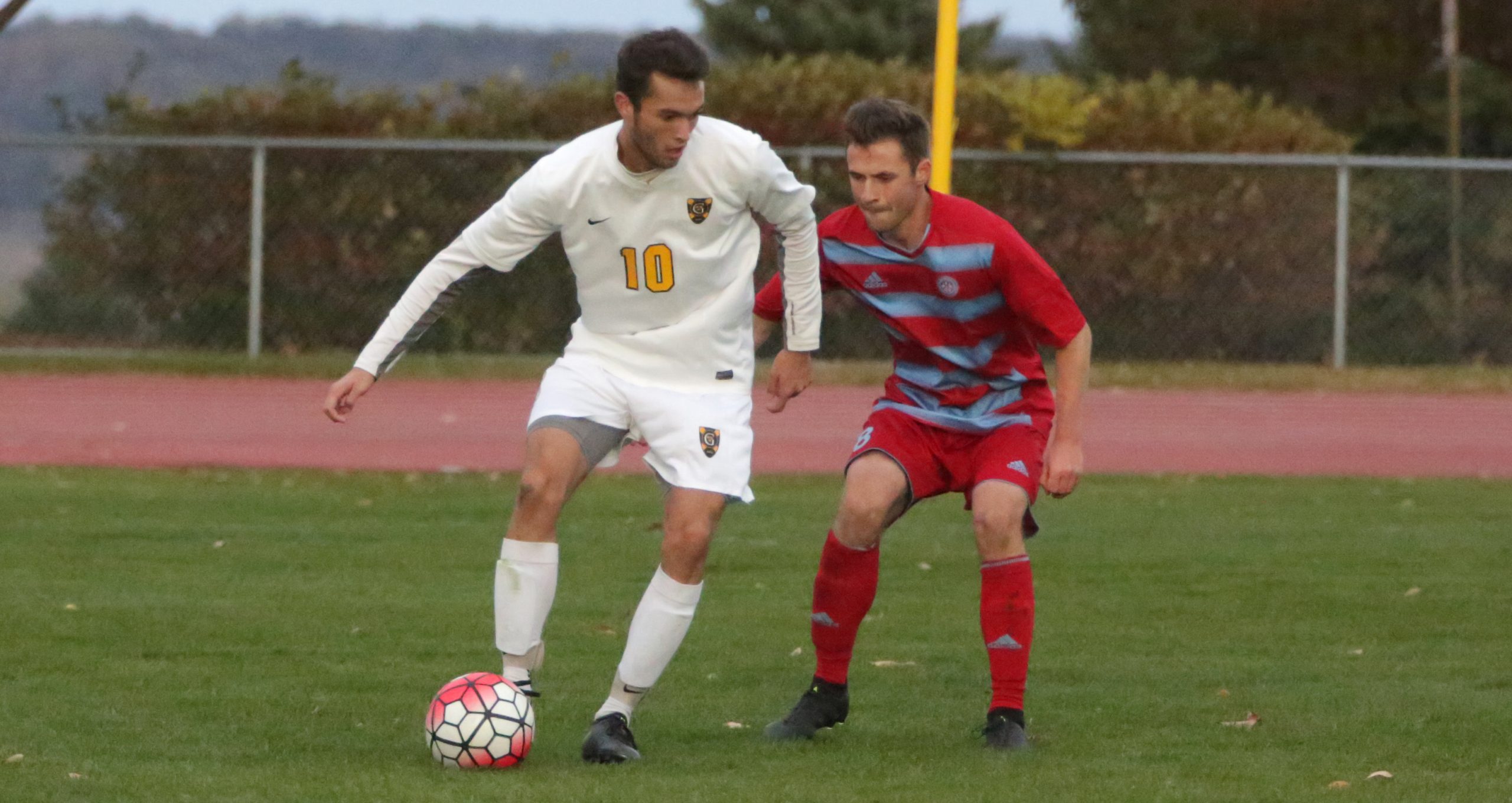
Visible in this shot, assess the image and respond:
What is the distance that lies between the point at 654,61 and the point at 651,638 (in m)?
1.40

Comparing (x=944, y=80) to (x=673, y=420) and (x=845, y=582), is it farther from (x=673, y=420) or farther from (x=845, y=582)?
(x=673, y=420)

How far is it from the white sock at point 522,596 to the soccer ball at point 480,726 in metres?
0.21

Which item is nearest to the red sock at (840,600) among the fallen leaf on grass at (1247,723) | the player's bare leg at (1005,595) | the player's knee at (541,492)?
the player's bare leg at (1005,595)

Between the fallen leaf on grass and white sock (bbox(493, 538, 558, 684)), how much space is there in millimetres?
1813

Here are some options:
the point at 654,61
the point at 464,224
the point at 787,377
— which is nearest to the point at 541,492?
the point at 787,377

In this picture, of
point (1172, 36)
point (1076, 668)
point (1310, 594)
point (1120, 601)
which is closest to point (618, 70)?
point (1076, 668)

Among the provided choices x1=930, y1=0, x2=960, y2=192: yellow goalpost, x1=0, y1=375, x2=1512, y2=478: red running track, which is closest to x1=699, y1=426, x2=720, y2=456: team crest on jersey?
x1=930, y1=0, x2=960, y2=192: yellow goalpost

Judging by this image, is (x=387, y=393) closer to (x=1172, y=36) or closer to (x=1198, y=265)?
(x=1198, y=265)

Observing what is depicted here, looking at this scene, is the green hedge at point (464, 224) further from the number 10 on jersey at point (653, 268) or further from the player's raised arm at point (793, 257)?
the number 10 on jersey at point (653, 268)

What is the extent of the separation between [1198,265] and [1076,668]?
11489mm

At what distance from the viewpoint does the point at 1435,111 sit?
2616 cm

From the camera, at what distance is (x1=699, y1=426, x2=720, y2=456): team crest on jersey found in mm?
5426

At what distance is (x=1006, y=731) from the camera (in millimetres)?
5441

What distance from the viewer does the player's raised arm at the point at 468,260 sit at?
542 cm
